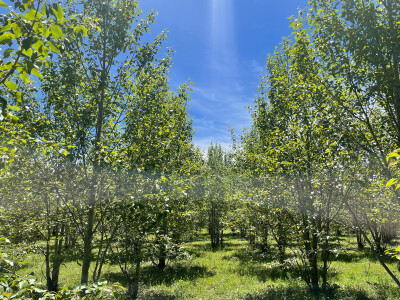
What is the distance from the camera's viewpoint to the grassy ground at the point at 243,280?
11.3 meters

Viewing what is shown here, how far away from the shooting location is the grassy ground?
11297 millimetres

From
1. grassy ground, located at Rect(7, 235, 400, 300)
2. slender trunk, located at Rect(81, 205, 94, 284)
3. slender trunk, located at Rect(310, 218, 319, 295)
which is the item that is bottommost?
grassy ground, located at Rect(7, 235, 400, 300)

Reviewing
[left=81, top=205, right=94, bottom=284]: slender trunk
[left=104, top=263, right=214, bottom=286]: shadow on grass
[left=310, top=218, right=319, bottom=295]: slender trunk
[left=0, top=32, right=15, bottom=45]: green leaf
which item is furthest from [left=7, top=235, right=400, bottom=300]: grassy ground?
[left=0, top=32, right=15, bottom=45]: green leaf

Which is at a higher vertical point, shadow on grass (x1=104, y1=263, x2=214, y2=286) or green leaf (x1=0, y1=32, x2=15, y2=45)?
green leaf (x1=0, y1=32, x2=15, y2=45)

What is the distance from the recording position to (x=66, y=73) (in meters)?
A: 6.46

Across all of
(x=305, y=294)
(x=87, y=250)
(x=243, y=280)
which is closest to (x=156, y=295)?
(x=243, y=280)

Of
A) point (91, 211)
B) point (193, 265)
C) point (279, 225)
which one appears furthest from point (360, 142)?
point (193, 265)

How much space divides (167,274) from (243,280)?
553 cm

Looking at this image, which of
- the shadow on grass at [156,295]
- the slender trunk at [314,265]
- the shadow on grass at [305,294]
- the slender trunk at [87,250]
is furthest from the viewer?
the shadow on grass at [156,295]

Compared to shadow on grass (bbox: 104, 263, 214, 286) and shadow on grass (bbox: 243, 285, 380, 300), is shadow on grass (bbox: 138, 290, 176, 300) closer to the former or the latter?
shadow on grass (bbox: 104, 263, 214, 286)

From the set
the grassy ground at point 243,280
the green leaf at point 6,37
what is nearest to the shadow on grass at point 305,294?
the grassy ground at point 243,280

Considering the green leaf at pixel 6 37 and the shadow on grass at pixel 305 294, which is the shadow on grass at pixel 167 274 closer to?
the shadow on grass at pixel 305 294

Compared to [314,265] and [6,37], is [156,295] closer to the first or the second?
[314,265]

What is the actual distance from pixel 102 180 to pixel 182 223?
40.0 feet
